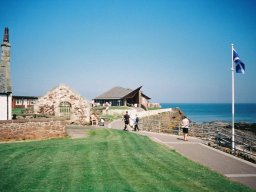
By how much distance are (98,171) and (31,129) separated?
9113mm

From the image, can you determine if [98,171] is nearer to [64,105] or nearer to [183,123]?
[183,123]

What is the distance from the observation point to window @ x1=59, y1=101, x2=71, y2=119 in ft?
95.8

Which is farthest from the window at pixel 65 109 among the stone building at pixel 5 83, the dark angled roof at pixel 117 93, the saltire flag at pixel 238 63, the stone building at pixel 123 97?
the dark angled roof at pixel 117 93

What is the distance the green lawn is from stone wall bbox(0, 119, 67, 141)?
7.95ft

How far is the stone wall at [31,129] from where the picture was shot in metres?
16.3

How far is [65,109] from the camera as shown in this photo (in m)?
29.3

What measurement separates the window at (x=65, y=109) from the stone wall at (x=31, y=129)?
11287mm

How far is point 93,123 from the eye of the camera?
101 ft

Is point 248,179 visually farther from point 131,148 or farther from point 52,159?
point 52,159

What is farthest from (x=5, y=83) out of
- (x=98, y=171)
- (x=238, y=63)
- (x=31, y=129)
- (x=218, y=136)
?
(x=238, y=63)

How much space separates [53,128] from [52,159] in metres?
6.76

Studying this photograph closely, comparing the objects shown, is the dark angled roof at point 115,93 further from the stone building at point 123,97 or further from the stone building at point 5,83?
the stone building at point 5,83

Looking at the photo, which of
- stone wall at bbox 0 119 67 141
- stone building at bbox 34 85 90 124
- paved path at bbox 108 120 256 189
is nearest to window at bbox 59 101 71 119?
stone building at bbox 34 85 90 124

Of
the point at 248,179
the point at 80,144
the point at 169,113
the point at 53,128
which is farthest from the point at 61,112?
the point at 169,113
